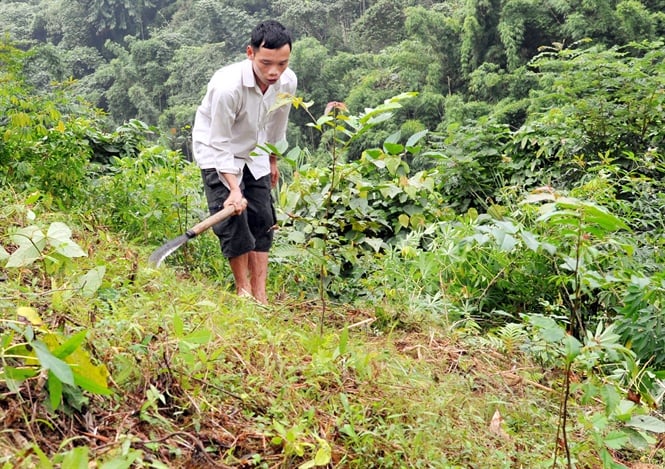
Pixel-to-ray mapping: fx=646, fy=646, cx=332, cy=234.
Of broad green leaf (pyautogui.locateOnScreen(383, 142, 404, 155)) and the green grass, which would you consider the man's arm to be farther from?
broad green leaf (pyautogui.locateOnScreen(383, 142, 404, 155))

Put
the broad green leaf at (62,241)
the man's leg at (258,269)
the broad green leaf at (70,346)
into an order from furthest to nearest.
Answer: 1. the man's leg at (258,269)
2. the broad green leaf at (62,241)
3. the broad green leaf at (70,346)

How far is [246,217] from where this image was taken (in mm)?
2986

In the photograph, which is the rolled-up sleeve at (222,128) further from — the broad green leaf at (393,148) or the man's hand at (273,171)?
the broad green leaf at (393,148)

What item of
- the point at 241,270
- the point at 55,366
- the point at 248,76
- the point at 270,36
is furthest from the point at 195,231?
the point at 55,366

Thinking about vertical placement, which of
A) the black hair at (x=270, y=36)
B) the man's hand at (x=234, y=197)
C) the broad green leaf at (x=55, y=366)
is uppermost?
the black hair at (x=270, y=36)

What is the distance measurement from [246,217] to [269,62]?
70 centimetres

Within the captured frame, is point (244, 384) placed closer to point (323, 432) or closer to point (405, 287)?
point (323, 432)

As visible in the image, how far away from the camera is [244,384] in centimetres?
157

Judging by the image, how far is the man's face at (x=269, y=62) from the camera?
2.76 metres

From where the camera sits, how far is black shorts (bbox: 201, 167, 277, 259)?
294 cm

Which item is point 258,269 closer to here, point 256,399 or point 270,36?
point 270,36

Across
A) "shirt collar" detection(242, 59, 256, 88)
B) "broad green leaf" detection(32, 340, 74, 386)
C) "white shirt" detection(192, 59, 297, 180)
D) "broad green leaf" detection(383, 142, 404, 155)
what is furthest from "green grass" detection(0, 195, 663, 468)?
"shirt collar" detection(242, 59, 256, 88)

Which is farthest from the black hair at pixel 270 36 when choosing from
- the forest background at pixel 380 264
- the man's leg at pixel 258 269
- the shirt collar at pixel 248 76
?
the man's leg at pixel 258 269

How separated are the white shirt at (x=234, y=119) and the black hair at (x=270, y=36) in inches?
5.2
